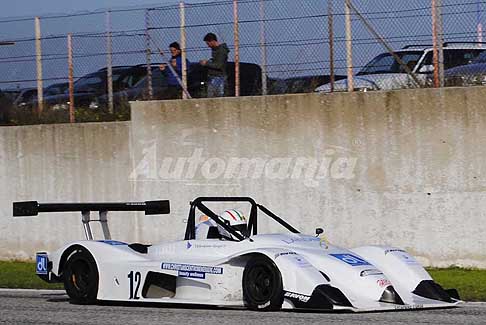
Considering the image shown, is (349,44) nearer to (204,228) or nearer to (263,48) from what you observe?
(263,48)

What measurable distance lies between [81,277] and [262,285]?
2.40 meters

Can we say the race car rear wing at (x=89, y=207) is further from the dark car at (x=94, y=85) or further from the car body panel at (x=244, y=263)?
the dark car at (x=94, y=85)

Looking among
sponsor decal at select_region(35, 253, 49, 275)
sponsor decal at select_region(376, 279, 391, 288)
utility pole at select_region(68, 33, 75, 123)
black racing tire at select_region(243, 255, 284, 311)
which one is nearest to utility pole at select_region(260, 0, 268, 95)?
utility pole at select_region(68, 33, 75, 123)

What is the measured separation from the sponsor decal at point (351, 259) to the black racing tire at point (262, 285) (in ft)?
2.19

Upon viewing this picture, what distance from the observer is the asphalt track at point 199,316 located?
9695 millimetres

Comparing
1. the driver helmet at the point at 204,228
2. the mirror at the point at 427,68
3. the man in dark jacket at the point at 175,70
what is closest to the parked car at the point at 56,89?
the man in dark jacket at the point at 175,70

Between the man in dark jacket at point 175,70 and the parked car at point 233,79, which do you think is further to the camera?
the man in dark jacket at point 175,70

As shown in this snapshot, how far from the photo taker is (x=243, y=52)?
1756 cm

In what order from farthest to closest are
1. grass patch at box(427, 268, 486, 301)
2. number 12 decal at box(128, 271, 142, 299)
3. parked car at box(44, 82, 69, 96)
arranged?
parked car at box(44, 82, 69, 96) < grass patch at box(427, 268, 486, 301) < number 12 decal at box(128, 271, 142, 299)

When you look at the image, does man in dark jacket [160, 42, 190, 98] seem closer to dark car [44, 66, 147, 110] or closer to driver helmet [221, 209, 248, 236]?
dark car [44, 66, 147, 110]

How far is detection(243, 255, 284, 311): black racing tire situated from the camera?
10297 mm

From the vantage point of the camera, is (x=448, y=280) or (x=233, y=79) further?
(x=233, y=79)

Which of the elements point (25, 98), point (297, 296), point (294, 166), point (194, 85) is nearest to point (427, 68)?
point (294, 166)

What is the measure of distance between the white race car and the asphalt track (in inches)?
5.4
